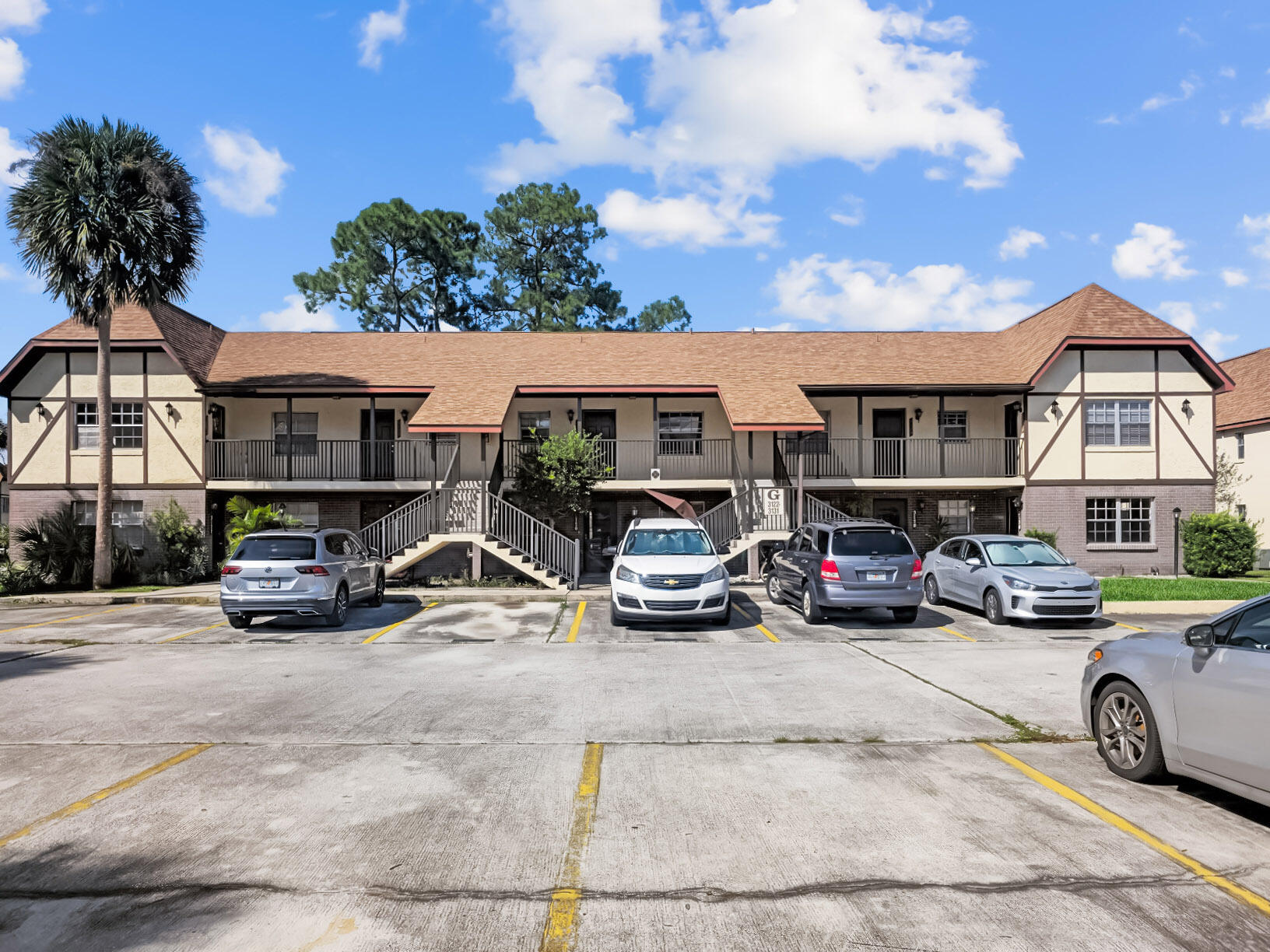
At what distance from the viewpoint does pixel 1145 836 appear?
4.78m

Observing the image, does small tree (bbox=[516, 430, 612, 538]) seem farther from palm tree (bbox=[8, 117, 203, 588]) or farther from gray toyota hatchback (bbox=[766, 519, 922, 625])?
palm tree (bbox=[8, 117, 203, 588])

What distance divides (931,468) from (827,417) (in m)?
3.38

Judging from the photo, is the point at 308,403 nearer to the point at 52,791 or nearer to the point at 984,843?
the point at 52,791

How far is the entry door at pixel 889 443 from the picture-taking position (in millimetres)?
23469

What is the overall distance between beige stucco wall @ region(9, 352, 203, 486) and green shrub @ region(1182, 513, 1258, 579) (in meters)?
28.0

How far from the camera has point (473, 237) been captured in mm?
48156

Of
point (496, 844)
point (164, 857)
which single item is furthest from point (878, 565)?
point (164, 857)

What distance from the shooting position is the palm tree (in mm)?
19344

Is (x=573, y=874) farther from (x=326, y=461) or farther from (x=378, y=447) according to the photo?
(x=378, y=447)

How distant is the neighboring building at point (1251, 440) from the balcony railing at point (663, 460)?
1850cm

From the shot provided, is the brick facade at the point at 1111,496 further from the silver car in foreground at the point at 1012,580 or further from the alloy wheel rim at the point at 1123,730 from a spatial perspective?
the alloy wheel rim at the point at 1123,730

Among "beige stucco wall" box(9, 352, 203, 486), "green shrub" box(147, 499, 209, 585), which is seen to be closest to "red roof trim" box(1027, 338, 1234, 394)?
"green shrub" box(147, 499, 209, 585)

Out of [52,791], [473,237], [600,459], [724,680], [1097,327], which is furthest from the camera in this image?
[473,237]

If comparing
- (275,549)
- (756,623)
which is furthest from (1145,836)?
(275,549)
